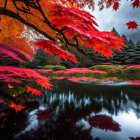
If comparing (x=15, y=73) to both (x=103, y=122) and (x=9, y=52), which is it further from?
(x=103, y=122)

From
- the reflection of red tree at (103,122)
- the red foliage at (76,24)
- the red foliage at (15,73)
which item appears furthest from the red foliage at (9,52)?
the reflection of red tree at (103,122)

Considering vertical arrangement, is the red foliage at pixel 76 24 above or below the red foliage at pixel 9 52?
above

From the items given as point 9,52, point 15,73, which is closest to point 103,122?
point 15,73

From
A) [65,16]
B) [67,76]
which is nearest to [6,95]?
[65,16]

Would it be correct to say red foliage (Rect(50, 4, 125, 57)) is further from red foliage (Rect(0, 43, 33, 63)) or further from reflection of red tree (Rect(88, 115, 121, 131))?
reflection of red tree (Rect(88, 115, 121, 131))

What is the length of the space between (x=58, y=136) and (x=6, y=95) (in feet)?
6.72

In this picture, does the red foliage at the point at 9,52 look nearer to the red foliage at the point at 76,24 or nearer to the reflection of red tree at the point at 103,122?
the red foliage at the point at 76,24

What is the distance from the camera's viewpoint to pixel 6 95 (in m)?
A: 2.85

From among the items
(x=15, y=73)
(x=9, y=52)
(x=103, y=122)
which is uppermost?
(x=9, y=52)

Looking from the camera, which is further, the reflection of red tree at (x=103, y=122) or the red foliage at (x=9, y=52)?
the reflection of red tree at (x=103, y=122)

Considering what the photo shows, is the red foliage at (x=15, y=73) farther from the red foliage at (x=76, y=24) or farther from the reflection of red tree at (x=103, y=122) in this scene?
the reflection of red tree at (x=103, y=122)

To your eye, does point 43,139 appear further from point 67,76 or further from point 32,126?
point 67,76

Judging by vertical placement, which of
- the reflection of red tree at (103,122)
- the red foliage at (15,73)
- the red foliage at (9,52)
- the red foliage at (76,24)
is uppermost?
the red foliage at (76,24)

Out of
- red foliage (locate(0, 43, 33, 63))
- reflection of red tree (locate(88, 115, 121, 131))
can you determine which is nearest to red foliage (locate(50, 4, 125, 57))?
red foliage (locate(0, 43, 33, 63))
